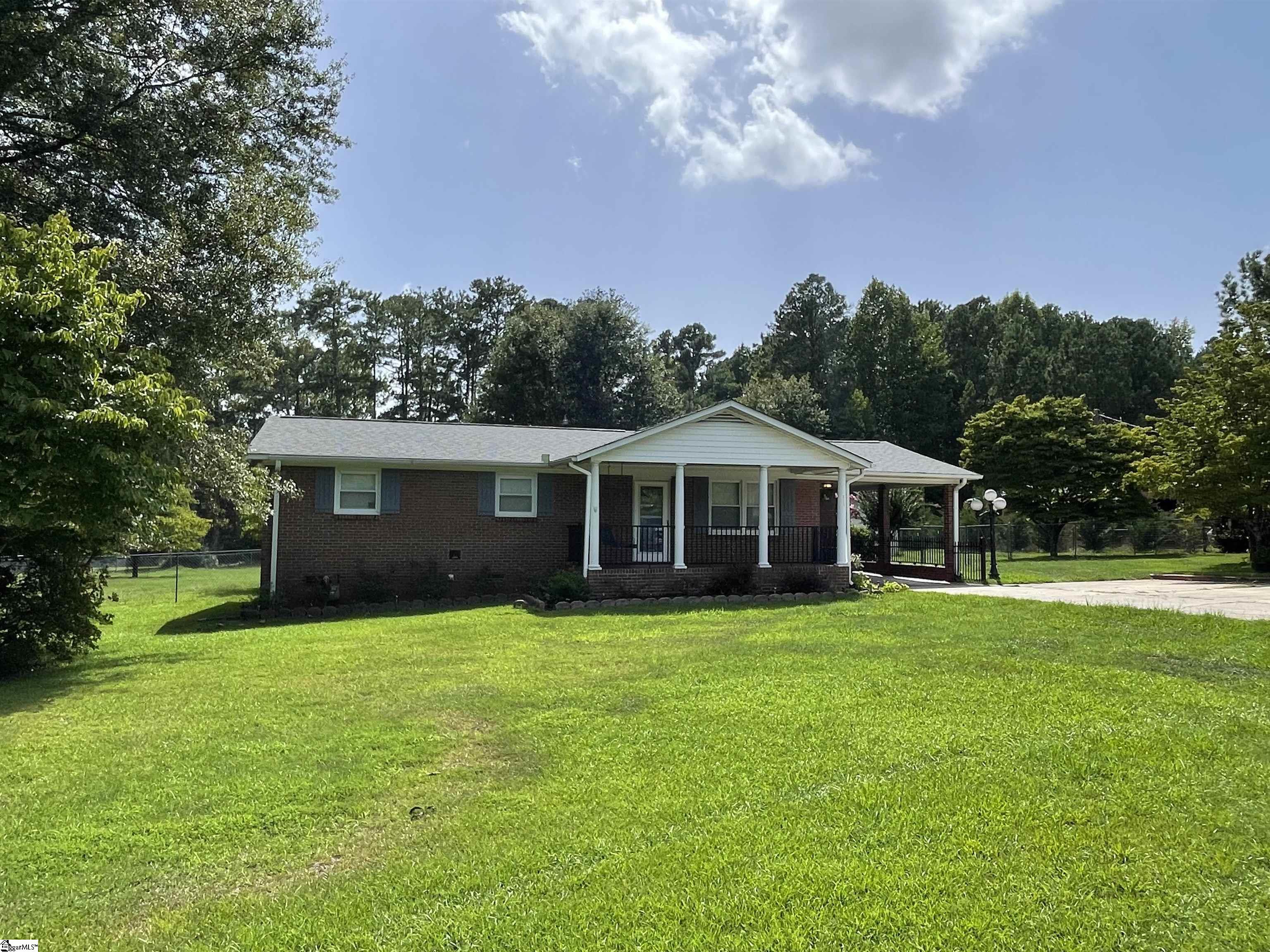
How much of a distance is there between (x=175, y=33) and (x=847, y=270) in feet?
70.6

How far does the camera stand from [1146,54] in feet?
40.9

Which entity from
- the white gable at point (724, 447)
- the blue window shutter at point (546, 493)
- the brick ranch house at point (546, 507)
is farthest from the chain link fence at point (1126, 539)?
the blue window shutter at point (546, 493)

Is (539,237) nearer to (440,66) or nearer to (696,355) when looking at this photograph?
(440,66)

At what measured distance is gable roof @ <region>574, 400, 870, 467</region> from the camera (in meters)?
15.5

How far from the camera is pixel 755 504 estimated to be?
19.1m

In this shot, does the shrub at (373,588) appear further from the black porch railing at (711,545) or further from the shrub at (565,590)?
the black porch railing at (711,545)

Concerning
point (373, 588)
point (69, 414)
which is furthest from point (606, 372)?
point (69, 414)

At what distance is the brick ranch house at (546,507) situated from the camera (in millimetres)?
15867

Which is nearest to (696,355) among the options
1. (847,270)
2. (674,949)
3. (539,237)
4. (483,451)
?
(847,270)

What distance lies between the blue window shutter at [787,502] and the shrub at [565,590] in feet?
21.1

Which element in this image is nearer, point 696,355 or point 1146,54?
point 1146,54

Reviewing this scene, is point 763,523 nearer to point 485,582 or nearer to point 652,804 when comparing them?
point 485,582

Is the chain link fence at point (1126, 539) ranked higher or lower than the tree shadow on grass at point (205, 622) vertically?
higher

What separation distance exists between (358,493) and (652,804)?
13.4 m
